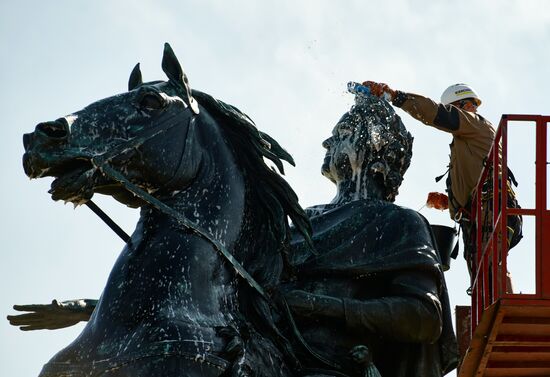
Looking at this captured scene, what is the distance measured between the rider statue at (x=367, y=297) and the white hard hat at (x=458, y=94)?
374 centimetres

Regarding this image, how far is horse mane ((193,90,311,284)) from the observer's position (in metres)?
12.8

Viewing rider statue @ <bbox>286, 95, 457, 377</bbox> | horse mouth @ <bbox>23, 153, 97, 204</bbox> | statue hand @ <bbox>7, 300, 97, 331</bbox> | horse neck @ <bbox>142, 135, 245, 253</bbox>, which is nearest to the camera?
horse mouth @ <bbox>23, 153, 97, 204</bbox>

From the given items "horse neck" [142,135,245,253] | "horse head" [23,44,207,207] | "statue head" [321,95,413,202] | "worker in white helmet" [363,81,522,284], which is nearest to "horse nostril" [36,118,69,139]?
"horse head" [23,44,207,207]

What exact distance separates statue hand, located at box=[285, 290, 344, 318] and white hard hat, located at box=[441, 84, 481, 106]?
5367 millimetres

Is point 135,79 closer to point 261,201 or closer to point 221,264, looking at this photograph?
point 261,201

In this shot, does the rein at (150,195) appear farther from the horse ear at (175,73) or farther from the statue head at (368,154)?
the statue head at (368,154)

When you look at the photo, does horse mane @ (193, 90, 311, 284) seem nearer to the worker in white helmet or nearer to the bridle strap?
the bridle strap

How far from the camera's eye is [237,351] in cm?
1198

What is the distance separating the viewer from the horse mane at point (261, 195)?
42.0ft

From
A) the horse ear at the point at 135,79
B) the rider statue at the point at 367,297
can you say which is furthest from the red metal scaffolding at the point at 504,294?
the horse ear at the point at 135,79

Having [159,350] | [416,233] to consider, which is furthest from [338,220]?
[159,350]

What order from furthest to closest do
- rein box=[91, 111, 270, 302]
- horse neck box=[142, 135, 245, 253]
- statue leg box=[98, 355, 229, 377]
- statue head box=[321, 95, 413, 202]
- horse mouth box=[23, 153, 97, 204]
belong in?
statue head box=[321, 95, 413, 202]
horse neck box=[142, 135, 245, 253]
rein box=[91, 111, 270, 302]
horse mouth box=[23, 153, 97, 204]
statue leg box=[98, 355, 229, 377]

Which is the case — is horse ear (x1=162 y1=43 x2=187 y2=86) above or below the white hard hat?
below

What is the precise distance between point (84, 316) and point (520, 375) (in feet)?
12.2
